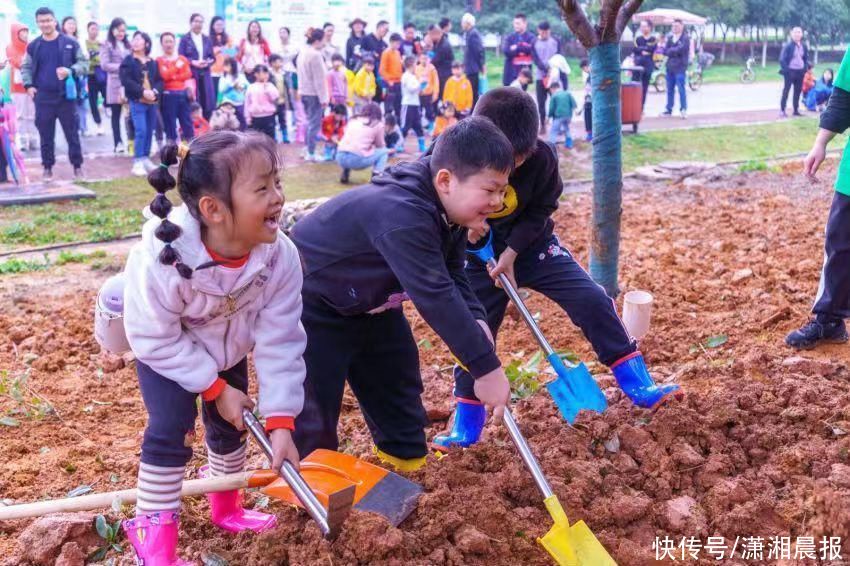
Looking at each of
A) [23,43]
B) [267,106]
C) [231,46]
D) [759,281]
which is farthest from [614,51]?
[231,46]

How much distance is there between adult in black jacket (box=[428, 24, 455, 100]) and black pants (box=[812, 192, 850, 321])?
9989 mm

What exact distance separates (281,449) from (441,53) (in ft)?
39.2

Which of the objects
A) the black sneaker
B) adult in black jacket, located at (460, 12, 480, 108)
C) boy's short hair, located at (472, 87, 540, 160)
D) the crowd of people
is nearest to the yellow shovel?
boy's short hair, located at (472, 87, 540, 160)

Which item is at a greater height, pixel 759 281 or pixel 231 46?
pixel 231 46

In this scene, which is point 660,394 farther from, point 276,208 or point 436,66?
point 436,66

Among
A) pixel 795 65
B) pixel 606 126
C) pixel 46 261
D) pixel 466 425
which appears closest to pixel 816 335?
pixel 606 126

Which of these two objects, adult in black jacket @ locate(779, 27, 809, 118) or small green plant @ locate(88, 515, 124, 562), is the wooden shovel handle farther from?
adult in black jacket @ locate(779, 27, 809, 118)

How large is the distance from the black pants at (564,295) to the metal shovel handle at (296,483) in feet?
3.65

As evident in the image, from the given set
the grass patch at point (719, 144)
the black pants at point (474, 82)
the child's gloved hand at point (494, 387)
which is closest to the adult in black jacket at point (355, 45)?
the black pants at point (474, 82)

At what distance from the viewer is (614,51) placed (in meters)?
4.70

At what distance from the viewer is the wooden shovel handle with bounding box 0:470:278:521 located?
273cm

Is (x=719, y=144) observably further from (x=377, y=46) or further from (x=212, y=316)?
(x=212, y=316)

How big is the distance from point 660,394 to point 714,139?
1092 centimetres

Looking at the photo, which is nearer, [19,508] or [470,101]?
[19,508]
